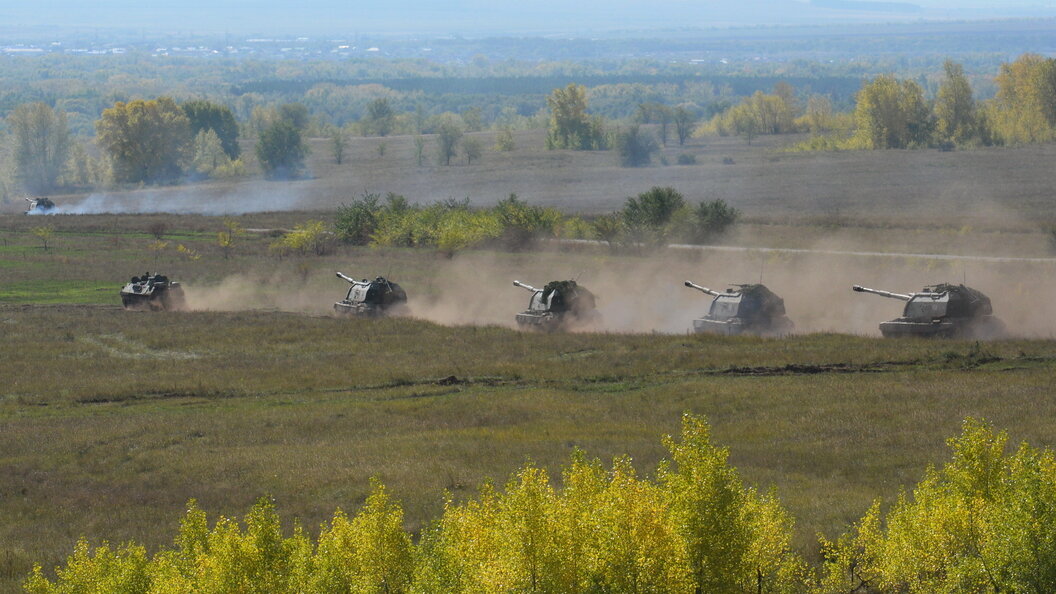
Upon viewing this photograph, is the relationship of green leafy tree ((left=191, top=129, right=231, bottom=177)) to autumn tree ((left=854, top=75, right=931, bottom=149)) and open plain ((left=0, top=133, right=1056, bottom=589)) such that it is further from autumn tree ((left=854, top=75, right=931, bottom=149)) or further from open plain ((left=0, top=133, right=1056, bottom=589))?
open plain ((left=0, top=133, right=1056, bottom=589))

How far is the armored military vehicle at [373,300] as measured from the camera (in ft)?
193

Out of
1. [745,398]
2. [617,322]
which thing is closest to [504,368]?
[745,398]

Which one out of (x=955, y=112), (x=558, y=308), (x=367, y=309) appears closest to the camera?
(x=558, y=308)

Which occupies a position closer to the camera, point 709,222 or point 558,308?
point 558,308

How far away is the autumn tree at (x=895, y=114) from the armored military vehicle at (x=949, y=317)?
12187 centimetres

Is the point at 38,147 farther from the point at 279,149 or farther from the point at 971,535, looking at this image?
the point at 971,535

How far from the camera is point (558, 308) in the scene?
54344 mm

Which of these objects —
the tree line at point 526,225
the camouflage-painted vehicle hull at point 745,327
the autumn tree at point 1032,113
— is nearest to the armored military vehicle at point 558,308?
the camouflage-painted vehicle hull at point 745,327

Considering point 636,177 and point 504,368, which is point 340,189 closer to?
point 636,177

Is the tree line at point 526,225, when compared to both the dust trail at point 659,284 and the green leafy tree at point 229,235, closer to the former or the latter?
the dust trail at point 659,284

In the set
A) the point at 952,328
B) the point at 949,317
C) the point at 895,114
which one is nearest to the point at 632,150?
the point at 895,114

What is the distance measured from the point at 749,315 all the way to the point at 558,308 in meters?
8.36

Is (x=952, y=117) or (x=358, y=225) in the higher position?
(x=952, y=117)

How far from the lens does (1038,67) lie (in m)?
168
